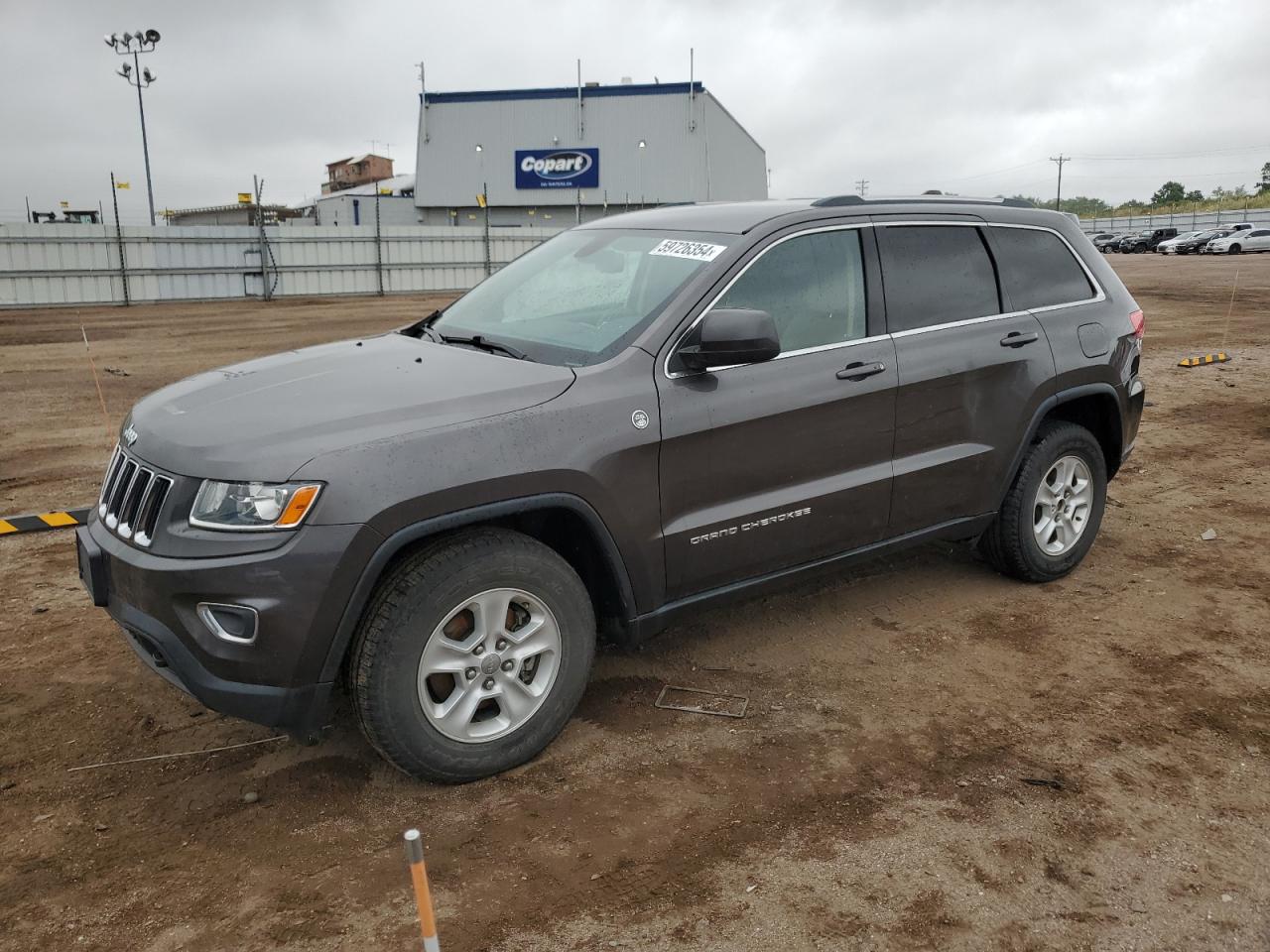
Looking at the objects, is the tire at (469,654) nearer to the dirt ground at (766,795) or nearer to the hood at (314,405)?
the dirt ground at (766,795)

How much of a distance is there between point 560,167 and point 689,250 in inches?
1720

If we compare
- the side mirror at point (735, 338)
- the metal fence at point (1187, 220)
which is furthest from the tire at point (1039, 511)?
the metal fence at point (1187, 220)

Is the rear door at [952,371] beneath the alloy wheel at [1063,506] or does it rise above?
above

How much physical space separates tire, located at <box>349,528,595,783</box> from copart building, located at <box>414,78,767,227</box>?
42.6 meters

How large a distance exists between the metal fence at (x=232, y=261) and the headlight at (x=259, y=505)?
1015 inches

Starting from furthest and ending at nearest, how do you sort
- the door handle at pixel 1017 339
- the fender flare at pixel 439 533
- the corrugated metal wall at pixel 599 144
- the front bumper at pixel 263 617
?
1. the corrugated metal wall at pixel 599 144
2. the door handle at pixel 1017 339
3. the fender flare at pixel 439 533
4. the front bumper at pixel 263 617

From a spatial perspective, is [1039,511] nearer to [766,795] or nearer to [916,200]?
[916,200]

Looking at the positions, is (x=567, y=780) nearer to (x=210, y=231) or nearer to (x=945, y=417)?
(x=945, y=417)

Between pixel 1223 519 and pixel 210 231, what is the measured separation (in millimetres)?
26652

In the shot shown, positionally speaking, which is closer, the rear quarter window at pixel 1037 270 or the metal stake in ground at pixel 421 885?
the metal stake in ground at pixel 421 885

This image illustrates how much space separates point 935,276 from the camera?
457 centimetres

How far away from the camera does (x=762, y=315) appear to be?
11.7ft

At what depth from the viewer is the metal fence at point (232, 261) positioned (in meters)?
24.9

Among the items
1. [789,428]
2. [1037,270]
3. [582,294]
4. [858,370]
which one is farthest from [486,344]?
[1037,270]
